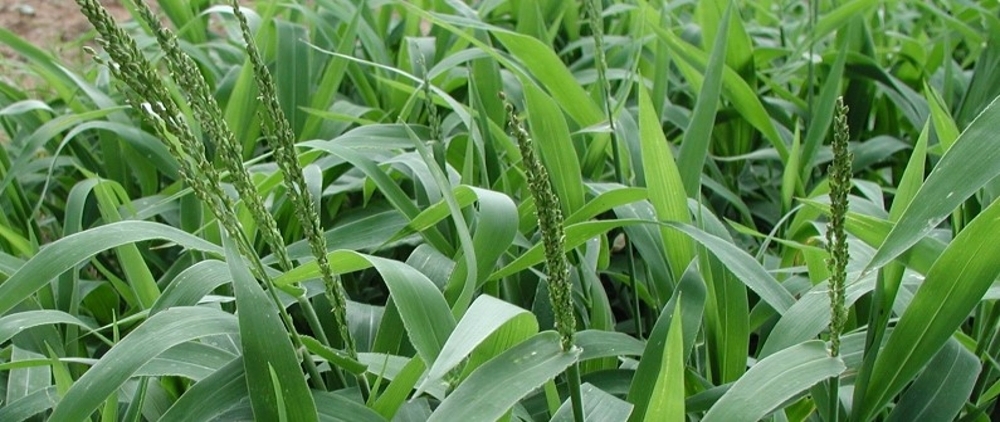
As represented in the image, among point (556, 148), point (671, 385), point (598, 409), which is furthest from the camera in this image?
point (556, 148)

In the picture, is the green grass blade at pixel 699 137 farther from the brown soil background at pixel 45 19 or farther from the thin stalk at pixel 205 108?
the brown soil background at pixel 45 19

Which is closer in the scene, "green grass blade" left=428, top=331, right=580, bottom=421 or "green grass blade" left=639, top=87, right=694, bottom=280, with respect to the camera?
"green grass blade" left=428, top=331, right=580, bottom=421

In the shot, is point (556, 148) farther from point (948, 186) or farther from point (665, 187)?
point (948, 186)

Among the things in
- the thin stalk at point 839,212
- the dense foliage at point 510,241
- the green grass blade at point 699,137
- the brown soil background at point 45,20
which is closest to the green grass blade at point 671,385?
the dense foliage at point 510,241

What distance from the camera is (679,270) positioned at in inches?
41.2

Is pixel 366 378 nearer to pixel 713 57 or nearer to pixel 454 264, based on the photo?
pixel 454 264

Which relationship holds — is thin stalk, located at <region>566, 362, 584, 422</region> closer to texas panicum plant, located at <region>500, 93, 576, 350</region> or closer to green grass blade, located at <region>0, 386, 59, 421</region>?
texas panicum plant, located at <region>500, 93, 576, 350</region>

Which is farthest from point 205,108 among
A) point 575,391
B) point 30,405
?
point 30,405

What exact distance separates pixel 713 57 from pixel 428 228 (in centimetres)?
36

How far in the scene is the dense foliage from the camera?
76 centimetres

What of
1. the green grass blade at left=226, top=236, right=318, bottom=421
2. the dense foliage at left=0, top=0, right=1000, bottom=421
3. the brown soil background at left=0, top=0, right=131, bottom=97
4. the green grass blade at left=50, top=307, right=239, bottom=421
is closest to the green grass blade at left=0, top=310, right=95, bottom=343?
the dense foliage at left=0, top=0, right=1000, bottom=421

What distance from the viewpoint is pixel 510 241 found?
38.0 inches

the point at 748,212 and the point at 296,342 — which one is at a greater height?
the point at 296,342

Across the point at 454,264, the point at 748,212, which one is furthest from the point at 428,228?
the point at 748,212
